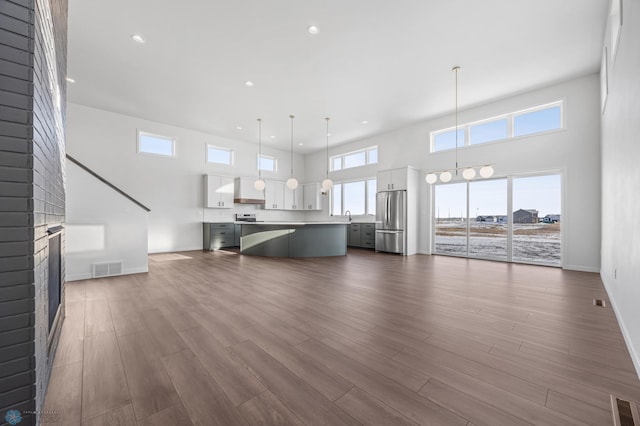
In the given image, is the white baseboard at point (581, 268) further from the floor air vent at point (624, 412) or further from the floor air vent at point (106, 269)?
the floor air vent at point (106, 269)

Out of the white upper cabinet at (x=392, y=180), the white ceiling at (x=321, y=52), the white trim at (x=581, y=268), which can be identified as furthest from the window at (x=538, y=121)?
the white trim at (x=581, y=268)

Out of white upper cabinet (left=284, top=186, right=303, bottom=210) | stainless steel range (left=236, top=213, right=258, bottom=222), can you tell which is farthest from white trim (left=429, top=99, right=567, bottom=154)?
stainless steel range (left=236, top=213, right=258, bottom=222)

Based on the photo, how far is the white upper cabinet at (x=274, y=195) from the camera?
359 inches

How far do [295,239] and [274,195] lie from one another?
3.70 meters

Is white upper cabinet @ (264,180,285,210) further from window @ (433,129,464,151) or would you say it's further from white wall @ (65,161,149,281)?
window @ (433,129,464,151)

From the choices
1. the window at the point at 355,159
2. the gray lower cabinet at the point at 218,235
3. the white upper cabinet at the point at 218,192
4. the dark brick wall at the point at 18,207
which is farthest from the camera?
the window at the point at 355,159

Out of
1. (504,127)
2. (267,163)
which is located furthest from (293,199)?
(504,127)

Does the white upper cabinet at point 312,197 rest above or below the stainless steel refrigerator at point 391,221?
above

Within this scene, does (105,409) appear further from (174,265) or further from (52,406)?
(174,265)

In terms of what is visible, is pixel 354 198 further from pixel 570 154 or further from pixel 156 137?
pixel 156 137

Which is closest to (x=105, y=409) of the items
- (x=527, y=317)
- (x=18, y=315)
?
(x=18, y=315)

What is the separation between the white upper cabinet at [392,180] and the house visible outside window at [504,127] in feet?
Answer: 3.67

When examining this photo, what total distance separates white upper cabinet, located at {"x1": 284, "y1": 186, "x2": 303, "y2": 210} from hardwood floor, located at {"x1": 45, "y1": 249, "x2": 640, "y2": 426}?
6.50 meters

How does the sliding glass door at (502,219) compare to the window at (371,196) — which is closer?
Answer: the sliding glass door at (502,219)
